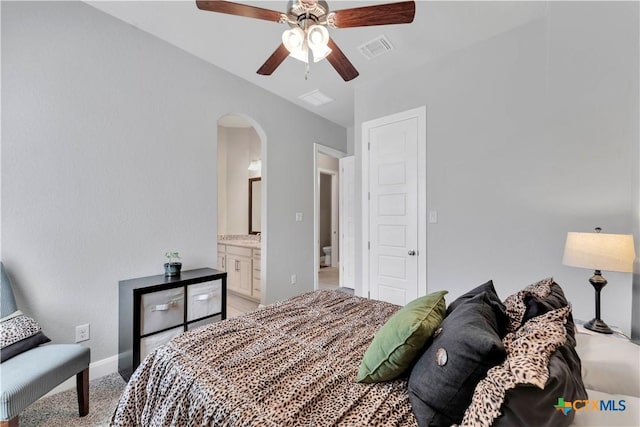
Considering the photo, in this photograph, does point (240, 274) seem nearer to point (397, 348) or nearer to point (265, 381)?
point (265, 381)

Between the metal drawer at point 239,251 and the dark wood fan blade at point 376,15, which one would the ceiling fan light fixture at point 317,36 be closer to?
the dark wood fan blade at point 376,15

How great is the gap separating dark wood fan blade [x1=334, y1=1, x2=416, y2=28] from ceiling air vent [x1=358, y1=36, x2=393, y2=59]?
1007 mm

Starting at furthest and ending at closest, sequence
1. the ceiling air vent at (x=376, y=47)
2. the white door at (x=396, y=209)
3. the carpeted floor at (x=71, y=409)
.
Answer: the white door at (x=396, y=209) < the ceiling air vent at (x=376, y=47) < the carpeted floor at (x=71, y=409)

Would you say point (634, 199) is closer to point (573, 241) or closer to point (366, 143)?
point (573, 241)

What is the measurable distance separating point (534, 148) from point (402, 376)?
83.8 inches

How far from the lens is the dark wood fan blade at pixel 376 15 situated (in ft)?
4.64

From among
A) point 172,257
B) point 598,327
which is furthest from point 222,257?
point 598,327

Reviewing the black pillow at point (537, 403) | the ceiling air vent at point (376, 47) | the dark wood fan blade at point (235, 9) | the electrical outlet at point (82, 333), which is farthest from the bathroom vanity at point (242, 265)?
the black pillow at point (537, 403)

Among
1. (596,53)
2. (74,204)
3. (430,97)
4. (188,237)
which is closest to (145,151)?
(74,204)

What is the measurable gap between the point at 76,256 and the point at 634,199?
152 inches

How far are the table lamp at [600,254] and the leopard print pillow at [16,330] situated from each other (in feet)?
10.7

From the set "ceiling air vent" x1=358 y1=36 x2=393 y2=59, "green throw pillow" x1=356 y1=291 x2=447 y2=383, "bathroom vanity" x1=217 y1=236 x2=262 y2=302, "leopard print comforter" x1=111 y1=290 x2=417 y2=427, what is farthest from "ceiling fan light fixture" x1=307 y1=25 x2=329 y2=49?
"bathroom vanity" x1=217 y1=236 x2=262 y2=302

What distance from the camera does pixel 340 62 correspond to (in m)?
1.82

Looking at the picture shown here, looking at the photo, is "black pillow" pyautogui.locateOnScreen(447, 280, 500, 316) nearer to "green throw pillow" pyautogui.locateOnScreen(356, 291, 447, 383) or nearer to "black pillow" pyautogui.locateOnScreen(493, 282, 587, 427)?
"green throw pillow" pyautogui.locateOnScreen(356, 291, 447, 383)
